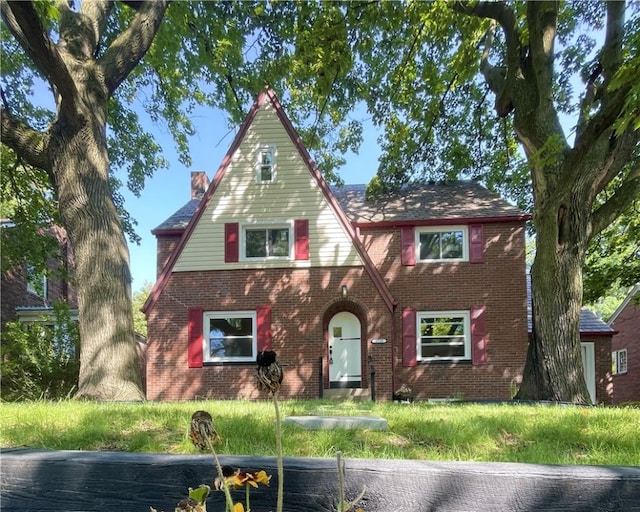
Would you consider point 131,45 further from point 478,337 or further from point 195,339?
point 478,337

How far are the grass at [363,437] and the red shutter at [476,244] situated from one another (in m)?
9.45

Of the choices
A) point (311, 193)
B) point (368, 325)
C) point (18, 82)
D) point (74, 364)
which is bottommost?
point (74, 364)

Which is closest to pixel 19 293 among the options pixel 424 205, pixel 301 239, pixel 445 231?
pixel 301 239

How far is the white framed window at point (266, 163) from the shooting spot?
1282 cm

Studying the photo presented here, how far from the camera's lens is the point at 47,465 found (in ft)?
5.22

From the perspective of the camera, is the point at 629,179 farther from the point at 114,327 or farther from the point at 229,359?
the point at 229,359

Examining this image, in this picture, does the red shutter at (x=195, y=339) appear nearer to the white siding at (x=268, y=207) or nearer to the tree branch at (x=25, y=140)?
the white siding at (x=268, y=207)

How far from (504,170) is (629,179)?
19.9ft

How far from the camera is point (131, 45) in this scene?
7922mm

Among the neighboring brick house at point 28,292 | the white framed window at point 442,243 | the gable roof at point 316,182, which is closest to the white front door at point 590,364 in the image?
the white framed window at point 442,243

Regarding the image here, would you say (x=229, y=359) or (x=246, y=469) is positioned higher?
(x=246, y=469)

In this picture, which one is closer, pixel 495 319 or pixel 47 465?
pixel 47 465

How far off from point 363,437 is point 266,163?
10924mm

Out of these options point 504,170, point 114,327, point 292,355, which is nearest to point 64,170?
point 114,327
